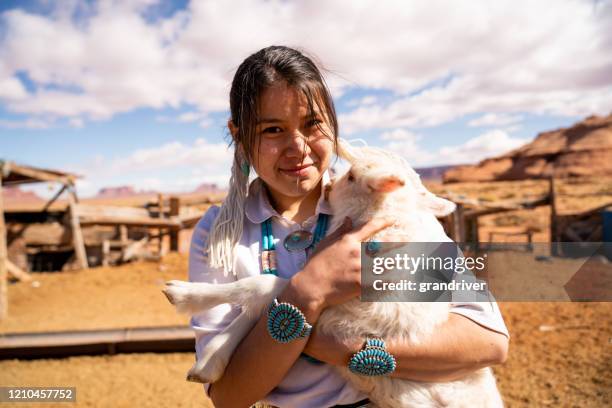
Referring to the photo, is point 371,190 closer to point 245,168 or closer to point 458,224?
point 245,168

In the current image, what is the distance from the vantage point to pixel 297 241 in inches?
79.3

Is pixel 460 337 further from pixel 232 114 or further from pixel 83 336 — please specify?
pixel 83 336

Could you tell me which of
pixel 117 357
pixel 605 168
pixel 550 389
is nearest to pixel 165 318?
pixel 117 357

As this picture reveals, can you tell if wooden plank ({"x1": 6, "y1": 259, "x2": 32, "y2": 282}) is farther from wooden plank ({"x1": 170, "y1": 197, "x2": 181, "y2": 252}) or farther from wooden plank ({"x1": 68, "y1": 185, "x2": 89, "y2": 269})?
wooden plank ({"x1": 170, "y1": 197, "x2": 181, "y2": 252})

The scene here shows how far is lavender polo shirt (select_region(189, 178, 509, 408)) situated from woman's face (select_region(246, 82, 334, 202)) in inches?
7.0

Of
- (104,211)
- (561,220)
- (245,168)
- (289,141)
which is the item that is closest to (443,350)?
(289,141)

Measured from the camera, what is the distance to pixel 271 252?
6.68ft

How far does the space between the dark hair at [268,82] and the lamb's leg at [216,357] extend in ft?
2.73

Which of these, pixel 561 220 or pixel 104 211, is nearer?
pixel 104 211

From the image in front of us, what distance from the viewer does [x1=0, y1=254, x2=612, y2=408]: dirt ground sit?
5.14m

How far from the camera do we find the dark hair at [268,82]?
6.45 ft

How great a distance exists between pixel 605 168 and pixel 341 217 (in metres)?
93.0

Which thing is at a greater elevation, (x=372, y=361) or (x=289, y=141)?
(x=289, y=141)

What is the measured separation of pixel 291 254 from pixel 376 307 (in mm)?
462
